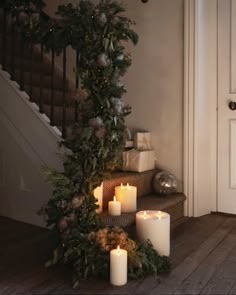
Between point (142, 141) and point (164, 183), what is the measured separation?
44 cm

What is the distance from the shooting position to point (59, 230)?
2.05m

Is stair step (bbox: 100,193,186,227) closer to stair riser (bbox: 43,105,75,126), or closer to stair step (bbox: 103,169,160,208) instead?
stair step (bbox: 103,169,160,208)

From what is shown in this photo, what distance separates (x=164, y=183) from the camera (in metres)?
2.96

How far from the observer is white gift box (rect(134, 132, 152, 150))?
3.17 metres

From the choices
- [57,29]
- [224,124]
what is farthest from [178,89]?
[57,29]

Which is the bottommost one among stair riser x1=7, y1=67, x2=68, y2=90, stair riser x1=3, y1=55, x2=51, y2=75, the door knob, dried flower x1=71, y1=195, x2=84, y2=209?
dried flower x1=71, y1=195, x2=84, y2=209

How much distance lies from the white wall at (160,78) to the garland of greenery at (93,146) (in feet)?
3.87

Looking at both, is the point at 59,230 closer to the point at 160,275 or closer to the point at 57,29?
the point at 160,275

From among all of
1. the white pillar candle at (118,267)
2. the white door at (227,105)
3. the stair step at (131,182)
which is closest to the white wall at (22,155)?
the stair step at (131,182)

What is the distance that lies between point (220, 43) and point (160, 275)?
81.8 inches

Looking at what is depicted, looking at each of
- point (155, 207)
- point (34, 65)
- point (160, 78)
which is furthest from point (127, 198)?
point (34, 65)

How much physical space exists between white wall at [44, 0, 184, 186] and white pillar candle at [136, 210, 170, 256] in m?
1.09

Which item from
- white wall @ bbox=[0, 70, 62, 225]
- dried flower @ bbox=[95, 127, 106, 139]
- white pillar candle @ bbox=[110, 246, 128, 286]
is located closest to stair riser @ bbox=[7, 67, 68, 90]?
white wall @ bbox=[0, 70, 62, 225]

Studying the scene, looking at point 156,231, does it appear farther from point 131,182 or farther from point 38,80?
point 38,80
